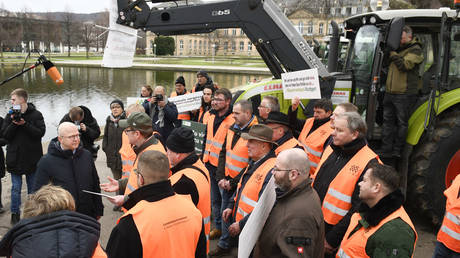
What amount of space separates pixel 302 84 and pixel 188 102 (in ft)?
7.41

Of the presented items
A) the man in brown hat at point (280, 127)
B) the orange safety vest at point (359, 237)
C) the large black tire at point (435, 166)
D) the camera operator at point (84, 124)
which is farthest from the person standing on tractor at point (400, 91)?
the camera operator at point (84, 124)

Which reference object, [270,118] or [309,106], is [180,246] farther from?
[309,106]

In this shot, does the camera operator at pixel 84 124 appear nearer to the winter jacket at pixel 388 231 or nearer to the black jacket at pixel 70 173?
the black jacket at pixel 70 173

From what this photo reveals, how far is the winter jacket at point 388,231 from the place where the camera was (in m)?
2.28

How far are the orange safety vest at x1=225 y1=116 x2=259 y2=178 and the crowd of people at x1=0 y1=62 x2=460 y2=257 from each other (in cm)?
1

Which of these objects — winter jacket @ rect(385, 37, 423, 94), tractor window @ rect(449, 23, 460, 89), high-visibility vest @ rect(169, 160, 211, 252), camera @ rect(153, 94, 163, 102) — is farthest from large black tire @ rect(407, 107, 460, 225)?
camera @ rect(153, 94, 163, 102)

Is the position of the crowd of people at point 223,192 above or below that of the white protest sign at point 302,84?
below

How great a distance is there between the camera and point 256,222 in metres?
2.23

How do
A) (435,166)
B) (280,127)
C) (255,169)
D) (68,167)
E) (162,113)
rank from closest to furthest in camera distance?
1. (255,169)
2. (68,167)
3. (280,127)
4. (435,166)
5. (162,113)

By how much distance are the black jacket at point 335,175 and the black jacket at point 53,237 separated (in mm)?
2023

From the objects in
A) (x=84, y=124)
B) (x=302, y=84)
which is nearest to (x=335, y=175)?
(x=302, y=84)

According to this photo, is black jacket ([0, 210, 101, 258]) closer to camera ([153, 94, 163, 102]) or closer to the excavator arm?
camera ([153, 94, 163, 102])

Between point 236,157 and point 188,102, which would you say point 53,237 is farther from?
point 188,102

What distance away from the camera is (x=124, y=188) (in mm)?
3520
